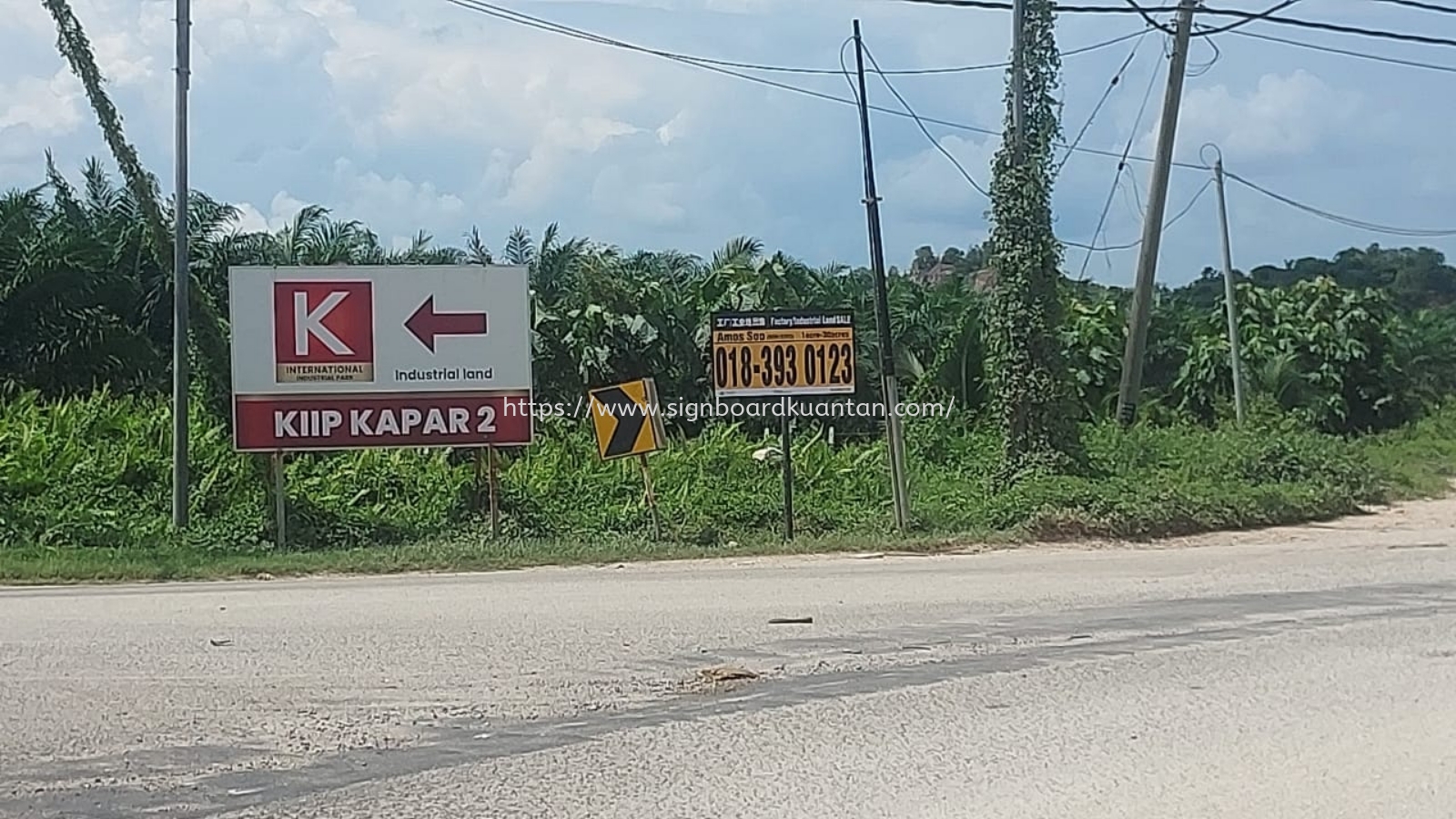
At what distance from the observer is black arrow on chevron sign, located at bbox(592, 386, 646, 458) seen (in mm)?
19500

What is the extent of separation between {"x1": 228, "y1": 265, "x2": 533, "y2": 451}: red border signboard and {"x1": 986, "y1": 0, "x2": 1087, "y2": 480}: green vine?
23.9 feet

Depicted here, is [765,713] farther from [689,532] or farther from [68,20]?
[68,20]

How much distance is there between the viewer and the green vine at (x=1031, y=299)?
22.8m

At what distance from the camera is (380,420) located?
20.0 meters

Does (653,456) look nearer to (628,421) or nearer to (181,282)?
(628,421)

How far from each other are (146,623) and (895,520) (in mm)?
10241

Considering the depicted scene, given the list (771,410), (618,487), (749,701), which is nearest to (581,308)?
(771,410)

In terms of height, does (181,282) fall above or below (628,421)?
above

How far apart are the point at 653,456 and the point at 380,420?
215 inches

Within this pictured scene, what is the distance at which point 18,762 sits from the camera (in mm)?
7660

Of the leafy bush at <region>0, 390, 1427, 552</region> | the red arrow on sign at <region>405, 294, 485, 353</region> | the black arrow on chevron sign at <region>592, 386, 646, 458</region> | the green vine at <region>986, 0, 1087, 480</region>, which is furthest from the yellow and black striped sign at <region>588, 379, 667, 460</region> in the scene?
the green vine at <region>986, 0, 1087, 480</region>

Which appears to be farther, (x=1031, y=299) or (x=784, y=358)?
(x=1031, y=299)

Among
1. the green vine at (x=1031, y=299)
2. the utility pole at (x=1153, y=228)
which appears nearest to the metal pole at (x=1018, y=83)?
the green vine at (x=1031, y=299)

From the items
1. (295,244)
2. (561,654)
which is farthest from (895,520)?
(295,244)
